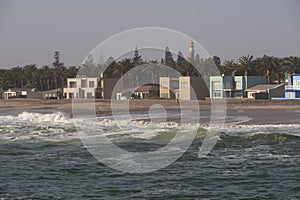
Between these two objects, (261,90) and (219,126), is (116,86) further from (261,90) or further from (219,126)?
(219,126)

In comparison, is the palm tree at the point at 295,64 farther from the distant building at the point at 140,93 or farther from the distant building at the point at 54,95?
the distant building at the point at 54,95

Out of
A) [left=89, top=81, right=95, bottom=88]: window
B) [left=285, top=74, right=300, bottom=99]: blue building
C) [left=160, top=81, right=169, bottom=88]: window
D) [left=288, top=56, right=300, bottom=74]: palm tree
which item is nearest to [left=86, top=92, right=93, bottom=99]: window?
[left=89, top=81, right=95, bottom=88]: window

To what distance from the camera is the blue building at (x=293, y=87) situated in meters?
63.4

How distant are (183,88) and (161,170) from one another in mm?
53933

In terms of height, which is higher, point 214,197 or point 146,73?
point 146,73

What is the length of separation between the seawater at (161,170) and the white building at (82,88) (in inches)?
2138

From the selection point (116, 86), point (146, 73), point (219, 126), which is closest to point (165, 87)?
point (116, 86)

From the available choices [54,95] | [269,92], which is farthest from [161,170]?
[54,95]

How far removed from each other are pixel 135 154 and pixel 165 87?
55522mm

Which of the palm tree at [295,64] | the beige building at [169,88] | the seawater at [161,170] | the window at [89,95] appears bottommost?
the seawater at [161,170]

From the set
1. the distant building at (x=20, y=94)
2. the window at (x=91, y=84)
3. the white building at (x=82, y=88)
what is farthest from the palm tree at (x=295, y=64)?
the distant building at (x=20, y=94)

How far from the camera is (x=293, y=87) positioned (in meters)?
64.2

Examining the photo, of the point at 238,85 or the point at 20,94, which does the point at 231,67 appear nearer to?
the point at 238,85

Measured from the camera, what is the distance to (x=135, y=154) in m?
22.3
